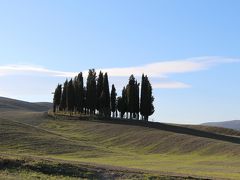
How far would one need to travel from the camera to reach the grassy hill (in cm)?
3119

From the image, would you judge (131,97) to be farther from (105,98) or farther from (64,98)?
(64,98)

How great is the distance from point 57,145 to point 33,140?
3.77m

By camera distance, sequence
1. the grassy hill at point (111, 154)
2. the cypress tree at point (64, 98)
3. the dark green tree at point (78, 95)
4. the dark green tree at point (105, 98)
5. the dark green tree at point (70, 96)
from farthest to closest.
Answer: the cypress tree at point (64, 98) < the dark green tree at point (70, 96) < the dark green tree at point (78, 95) < the dark green tree at point (105, 98) < the grassy hill at point (111, 154)

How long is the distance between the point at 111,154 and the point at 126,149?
12.1 metres

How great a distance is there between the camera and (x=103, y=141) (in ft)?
254

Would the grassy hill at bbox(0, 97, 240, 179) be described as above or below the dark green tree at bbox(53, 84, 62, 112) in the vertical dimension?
below

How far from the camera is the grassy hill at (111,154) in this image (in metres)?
31.2

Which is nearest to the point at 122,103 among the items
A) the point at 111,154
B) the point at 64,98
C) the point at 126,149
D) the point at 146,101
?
the point at 146,101

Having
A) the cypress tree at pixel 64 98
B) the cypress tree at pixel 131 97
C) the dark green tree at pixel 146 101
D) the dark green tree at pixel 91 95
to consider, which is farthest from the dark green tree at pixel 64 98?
the dark green tree at pixel 146 101

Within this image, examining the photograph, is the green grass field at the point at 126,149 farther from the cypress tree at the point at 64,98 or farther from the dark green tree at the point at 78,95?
the cypress tree at the point at 64,98

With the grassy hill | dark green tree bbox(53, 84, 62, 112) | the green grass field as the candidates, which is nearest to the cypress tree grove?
dark green tree bbox(53, 84, 62, 112)

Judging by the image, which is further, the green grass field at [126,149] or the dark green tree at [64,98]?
the dark green tree at [64,98]

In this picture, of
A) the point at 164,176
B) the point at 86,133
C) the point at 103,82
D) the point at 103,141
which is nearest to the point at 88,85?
the point at 103,82

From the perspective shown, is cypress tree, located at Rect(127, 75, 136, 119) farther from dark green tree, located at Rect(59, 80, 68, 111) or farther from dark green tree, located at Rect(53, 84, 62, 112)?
dark green tree, located at Rect(53, 84, 62, 112)
